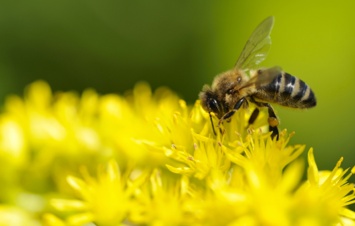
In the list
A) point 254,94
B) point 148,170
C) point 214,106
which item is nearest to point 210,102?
point 214,106

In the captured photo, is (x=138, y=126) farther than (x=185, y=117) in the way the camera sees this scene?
Yes

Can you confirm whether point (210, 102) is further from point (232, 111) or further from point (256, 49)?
point (256, 49)

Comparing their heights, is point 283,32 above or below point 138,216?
above

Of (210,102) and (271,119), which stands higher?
(210,102)

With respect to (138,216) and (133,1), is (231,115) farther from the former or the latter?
(133,1)

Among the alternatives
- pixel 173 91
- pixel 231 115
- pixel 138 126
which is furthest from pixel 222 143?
pixel 173 91
